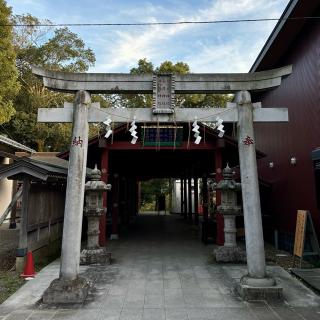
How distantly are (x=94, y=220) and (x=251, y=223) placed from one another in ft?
17.7

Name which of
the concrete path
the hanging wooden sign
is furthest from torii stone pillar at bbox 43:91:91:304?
the hanging wooden sign

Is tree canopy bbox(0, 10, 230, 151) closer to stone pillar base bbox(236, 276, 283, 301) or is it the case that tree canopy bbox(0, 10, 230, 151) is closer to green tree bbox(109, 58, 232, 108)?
green tree bbox(109, 58, 232, 108)

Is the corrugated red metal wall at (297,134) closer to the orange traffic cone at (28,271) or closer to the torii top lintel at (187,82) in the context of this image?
the torii top lintel at (187,82)

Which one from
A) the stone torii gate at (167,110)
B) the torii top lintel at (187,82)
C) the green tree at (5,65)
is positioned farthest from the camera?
the green tree at (5,65)

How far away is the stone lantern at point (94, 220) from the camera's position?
9961 millimetres

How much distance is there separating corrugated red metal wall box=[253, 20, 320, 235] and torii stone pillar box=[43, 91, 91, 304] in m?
7.07

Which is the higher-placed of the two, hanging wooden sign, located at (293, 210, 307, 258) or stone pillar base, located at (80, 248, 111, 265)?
hanging wooden sign, located at (293, 210, 307, 258)

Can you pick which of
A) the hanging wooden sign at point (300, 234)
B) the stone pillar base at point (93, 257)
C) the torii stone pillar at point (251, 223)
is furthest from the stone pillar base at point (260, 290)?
the stone pillar base at point (93, 257)

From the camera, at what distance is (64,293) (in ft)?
21.4

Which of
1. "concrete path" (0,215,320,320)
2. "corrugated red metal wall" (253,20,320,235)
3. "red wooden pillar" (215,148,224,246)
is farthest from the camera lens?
"red wooden pillar" (215,148,224,246)

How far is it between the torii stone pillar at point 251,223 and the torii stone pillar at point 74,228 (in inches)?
137

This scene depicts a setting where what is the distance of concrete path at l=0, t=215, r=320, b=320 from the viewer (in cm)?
593

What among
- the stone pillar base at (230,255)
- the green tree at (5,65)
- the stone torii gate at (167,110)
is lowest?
the stone pillar base at (230,255)

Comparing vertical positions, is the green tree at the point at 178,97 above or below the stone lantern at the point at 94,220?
above
